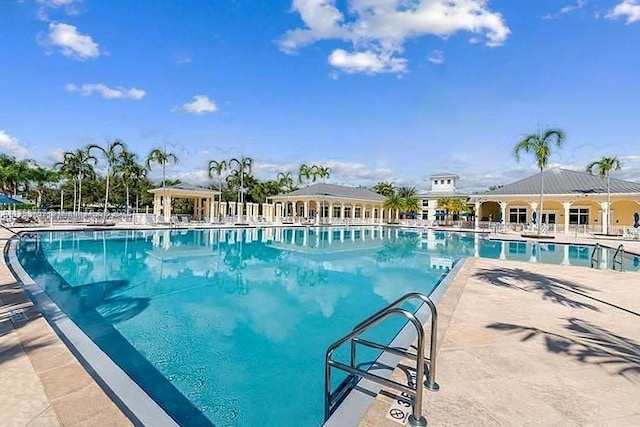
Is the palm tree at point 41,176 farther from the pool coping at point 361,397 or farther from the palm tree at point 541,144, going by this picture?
the pool coping at point 361,397

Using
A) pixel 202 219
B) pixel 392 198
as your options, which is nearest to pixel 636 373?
pixel 202 219

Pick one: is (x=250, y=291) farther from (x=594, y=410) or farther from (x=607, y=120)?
(x=607, y=120)

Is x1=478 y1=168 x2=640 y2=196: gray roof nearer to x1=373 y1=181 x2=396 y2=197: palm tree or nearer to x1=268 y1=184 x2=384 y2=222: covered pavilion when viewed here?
x1=268 y1=184 x2=384 y2=222: covered pavilion

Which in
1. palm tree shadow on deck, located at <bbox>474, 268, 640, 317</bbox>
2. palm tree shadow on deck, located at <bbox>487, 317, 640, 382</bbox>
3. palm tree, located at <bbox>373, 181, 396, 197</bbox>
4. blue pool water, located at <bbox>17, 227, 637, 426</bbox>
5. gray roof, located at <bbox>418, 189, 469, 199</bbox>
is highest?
palm tree, located at <bbox>373, 181, 396, 197</bbox>

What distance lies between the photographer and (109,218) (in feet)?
101

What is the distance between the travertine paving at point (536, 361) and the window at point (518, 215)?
96.1 ft

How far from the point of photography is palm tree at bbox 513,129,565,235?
2277 centimetres

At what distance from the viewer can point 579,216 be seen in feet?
103

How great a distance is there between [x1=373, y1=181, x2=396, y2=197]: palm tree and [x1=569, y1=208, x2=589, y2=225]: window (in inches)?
807

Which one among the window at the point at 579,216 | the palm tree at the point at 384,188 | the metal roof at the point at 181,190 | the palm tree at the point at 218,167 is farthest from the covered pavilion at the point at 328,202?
the window at the point at 579,216

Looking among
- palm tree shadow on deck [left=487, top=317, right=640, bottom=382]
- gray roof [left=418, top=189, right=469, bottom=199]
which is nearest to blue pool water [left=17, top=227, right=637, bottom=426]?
palm tree shadow on deck [left=487, top=317, right=640, bottom=382]

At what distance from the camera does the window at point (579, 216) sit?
30.9 metres

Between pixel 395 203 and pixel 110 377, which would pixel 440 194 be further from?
pixel 110 377

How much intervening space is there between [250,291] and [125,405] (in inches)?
253
